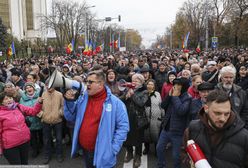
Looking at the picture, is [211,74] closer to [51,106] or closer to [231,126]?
[51,106]

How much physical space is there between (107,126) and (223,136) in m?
1.49

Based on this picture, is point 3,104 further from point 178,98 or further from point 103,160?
point 178,98

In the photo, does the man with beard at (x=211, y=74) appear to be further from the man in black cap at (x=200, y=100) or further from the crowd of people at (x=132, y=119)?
the man in black cap at (x=200, y=100)

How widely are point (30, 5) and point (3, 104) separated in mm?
91764

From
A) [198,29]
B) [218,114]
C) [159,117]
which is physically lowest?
[159,117]

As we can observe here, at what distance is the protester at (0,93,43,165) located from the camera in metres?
4.67

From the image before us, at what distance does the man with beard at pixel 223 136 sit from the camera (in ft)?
8.42

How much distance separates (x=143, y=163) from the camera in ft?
19.7

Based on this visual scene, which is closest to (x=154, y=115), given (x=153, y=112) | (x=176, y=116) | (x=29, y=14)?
(x=153, y=112)

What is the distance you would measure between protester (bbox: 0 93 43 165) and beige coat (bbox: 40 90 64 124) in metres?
1.10

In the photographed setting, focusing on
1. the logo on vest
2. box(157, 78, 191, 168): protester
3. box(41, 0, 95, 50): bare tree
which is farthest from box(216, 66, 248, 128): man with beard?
box(41, 0, 95, 50): bare tree

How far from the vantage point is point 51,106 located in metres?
6.05

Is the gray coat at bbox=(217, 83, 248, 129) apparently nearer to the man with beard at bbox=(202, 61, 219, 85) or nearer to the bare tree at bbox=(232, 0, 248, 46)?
the man with beard at bbox=(202, 61, 219, 85)

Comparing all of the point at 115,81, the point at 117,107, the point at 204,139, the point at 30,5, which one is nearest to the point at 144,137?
the point at 115,81
